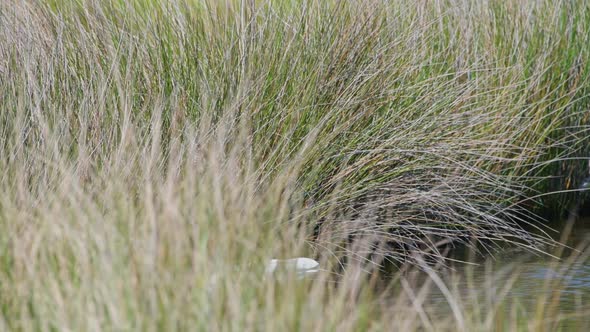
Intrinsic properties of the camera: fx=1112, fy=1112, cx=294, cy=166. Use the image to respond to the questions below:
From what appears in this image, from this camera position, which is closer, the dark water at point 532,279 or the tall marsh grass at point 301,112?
the tall marsh grass at point 301,112

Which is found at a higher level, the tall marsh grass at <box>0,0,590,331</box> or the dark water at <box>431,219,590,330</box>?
the tall marsh grass at <box>0,0,590,331</box>

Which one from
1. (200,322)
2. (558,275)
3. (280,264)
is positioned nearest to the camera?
(200,322)

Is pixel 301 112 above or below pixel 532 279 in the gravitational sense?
above

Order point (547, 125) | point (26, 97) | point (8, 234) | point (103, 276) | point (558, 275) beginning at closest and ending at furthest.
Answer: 1. point (103, 276)
2. point (8, 234)
3. point (26, 97)
4. point (558, 275)
5. point (547, 125)

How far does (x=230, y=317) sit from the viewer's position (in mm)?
2682

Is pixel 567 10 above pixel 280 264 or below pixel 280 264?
above

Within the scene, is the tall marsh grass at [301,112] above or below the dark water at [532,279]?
above

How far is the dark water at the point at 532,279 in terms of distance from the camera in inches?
190

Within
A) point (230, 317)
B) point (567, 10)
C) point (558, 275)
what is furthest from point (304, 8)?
point (230, 317)

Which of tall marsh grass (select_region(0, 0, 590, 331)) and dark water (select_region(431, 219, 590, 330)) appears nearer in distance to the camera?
tall marsh grass (select_region(0, 0, 590, 331))

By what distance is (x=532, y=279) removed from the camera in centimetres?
543

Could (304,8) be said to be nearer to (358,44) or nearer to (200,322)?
(358,44)

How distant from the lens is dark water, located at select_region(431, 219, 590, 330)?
4816mm

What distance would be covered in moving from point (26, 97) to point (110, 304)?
2.55 meters
